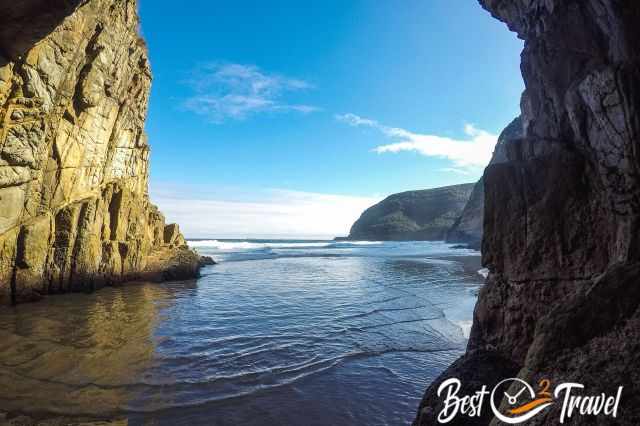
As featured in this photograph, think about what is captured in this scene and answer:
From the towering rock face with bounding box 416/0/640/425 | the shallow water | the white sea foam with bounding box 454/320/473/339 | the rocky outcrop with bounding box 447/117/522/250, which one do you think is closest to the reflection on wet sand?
the shallow water

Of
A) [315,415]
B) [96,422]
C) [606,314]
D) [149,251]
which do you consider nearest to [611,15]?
[606,314]

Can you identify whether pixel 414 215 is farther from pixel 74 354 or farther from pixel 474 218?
pixel 74 354

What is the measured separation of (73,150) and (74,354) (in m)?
14.8

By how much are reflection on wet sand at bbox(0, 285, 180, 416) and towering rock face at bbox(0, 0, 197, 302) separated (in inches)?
116

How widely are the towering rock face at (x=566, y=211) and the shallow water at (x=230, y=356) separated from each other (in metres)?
2.50

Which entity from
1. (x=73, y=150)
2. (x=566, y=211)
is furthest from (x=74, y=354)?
(x=73, y=150)

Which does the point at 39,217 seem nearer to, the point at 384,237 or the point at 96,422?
the point at 96,422

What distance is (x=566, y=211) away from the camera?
18.1 ft

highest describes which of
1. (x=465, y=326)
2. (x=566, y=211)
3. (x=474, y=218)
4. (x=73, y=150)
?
(x=73, y=150)

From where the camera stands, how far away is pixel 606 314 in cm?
327

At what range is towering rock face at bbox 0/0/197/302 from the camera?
13469 mm

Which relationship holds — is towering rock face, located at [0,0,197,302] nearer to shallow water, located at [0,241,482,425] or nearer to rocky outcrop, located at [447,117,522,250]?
shallow water, located at [0,241,482,425]

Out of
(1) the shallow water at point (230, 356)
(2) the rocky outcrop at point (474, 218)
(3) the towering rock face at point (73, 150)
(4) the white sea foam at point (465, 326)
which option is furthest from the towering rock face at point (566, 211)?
(2) the rocky outcrop at point (474, 218)

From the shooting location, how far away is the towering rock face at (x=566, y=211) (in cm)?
343
